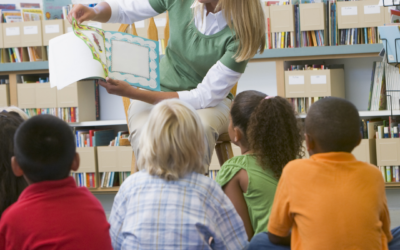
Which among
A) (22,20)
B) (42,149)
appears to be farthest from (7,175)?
(22,20)

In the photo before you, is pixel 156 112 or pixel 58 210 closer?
pixel 58 210

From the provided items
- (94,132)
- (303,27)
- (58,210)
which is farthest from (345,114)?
(94,132)

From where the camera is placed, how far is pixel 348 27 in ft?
8.34

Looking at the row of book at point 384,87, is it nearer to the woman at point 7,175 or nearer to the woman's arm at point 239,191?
the woman's arm at point 239,191

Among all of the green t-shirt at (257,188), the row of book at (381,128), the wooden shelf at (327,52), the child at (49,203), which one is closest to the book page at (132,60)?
the green t-shirt at (257,188)

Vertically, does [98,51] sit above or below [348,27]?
below

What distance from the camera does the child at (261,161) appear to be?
3.68ft

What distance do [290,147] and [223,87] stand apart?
1.20 feet

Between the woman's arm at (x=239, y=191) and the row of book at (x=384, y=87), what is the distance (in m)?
1.77

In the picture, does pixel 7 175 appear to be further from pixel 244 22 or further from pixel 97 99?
pixel 97 99

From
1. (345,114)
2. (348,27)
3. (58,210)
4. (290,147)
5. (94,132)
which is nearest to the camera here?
(58,210)

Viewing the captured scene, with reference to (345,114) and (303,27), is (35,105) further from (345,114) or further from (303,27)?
(345,114)

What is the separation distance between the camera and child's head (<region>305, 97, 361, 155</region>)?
0.88 metres

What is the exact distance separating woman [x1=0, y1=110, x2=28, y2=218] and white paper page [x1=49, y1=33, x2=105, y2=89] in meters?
0.24
